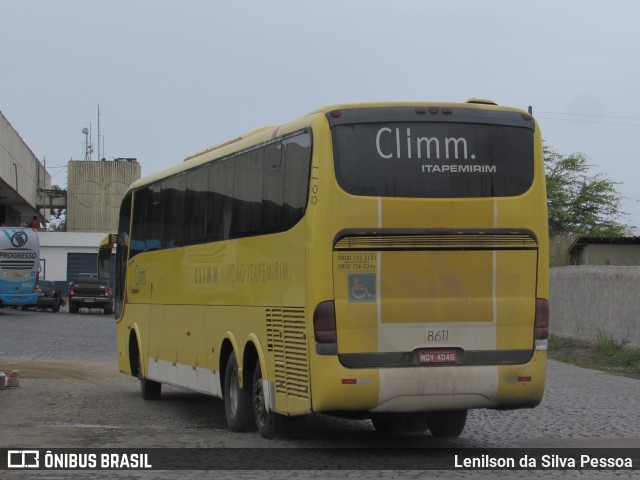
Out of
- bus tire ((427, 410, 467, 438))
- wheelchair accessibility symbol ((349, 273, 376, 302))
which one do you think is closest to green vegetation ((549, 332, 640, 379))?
bus tire ((427, 410, 467, 438))

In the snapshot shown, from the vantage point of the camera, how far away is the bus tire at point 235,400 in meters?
13.2

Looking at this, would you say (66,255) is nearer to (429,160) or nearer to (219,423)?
(219,423)

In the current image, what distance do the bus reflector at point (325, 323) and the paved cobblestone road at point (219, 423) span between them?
1.18 metres

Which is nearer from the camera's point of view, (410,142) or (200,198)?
(410,142)

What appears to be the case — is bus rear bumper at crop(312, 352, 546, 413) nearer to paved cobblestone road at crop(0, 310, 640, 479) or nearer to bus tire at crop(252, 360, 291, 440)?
paved cobblestone road at crop(0, 310, 640, 479)

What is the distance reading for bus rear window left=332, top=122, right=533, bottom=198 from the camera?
11.0 metres

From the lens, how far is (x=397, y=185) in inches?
436

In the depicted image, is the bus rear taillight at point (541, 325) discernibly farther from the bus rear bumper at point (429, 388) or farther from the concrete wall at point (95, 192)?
the concrete wall at point (95, 192)

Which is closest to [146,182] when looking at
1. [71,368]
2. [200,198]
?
[200,198]

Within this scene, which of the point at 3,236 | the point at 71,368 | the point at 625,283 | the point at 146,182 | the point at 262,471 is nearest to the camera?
the point at 262,471

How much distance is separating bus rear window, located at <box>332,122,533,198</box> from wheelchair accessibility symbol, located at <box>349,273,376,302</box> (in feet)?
2.56

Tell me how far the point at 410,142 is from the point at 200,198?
444 centimetres

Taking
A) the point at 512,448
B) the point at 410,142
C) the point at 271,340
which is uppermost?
the point at 410,142

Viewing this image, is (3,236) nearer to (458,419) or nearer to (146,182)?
(146,182)
